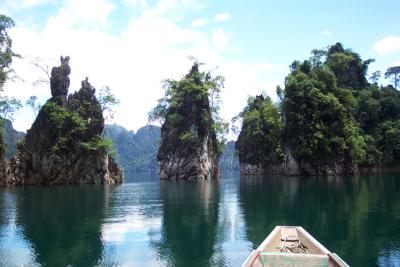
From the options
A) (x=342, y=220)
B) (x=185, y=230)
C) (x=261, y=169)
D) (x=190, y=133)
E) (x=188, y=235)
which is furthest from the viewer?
(x=261, y=169)

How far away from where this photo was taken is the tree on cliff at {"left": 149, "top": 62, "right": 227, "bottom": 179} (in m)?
85.2

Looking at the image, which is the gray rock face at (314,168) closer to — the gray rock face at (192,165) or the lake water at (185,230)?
the gray rock face at (192,165)

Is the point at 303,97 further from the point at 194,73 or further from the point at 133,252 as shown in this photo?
the point at 133,252

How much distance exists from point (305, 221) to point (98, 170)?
5435 centimetres

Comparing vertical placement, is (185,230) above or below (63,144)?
below

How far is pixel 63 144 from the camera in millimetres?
69812

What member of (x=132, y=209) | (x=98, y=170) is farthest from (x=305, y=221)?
(x=98, y=170)

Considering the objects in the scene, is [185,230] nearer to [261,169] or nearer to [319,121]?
[319,121]

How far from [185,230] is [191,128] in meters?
64.2

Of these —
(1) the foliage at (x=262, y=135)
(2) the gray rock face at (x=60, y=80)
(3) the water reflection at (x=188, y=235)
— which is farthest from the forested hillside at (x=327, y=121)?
(3) the water reflection at (x=188, y=235)

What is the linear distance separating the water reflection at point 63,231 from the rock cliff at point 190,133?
4883 centimetres

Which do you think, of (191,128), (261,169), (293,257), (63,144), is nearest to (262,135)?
(261,169)

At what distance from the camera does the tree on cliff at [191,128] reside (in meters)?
85.2

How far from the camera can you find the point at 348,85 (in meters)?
103
